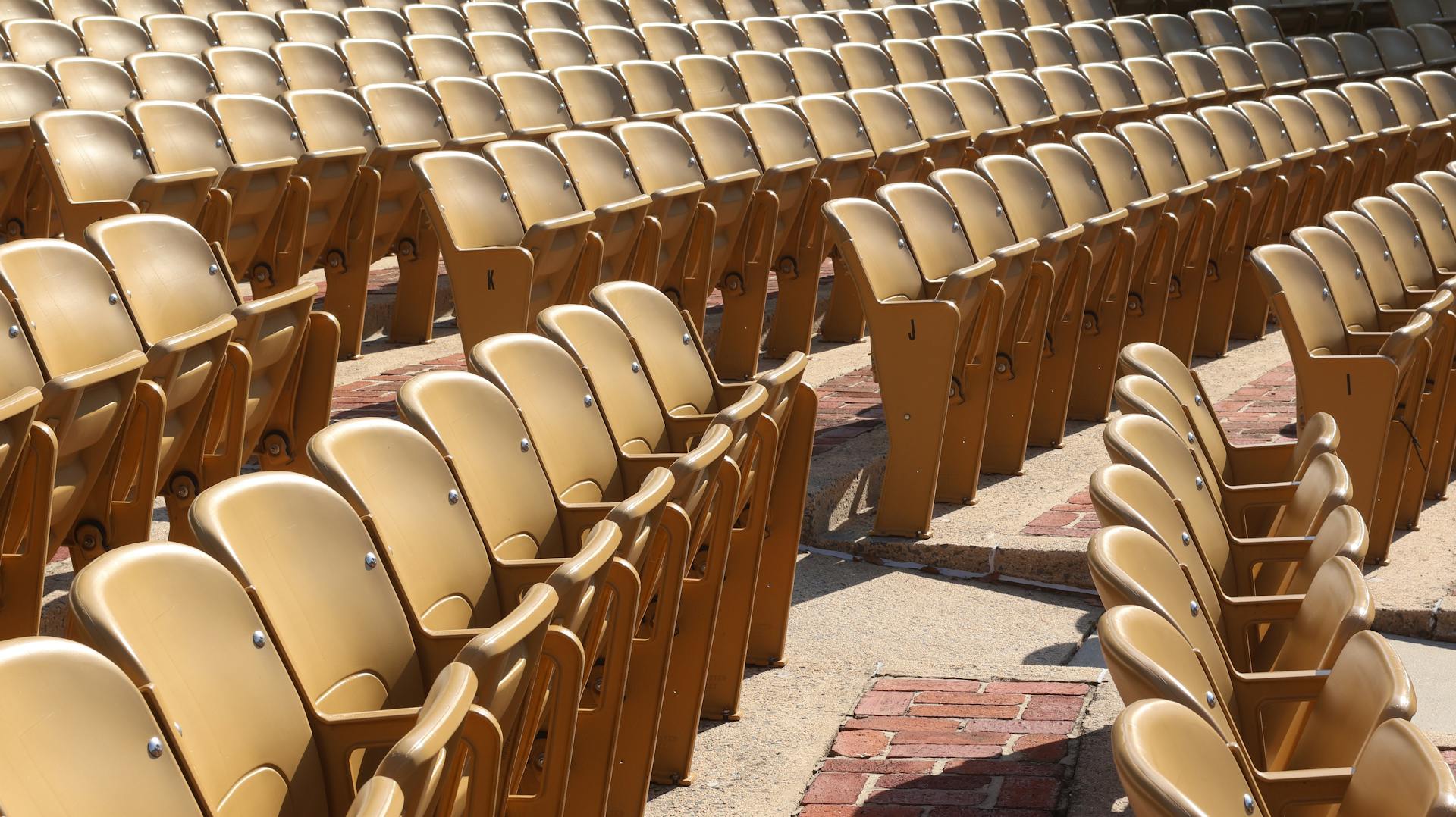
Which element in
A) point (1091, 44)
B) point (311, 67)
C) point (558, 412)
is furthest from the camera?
point (1091, 44)

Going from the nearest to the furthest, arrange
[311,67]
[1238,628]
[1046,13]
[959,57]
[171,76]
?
[1238,628], [171,76], [311,67], [959,57], [1046,13]

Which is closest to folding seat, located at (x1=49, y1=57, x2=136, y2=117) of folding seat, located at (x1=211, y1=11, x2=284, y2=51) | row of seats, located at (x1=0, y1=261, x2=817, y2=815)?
folding seat, located at (x1=211, y1=11, x2=284, y2=51)

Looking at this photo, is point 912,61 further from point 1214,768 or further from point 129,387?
point 1214,768

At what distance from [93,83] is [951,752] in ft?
7.87

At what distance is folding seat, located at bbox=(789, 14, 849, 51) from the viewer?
5152mm

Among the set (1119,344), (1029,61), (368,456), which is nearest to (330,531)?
(368,456)

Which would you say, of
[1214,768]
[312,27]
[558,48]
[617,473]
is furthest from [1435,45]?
[1214,768]

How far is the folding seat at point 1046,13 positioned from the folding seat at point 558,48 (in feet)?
7.07

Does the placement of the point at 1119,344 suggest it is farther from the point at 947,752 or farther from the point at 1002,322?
the point at 947,752

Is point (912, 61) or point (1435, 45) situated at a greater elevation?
point (912, 61)

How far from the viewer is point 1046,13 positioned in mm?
6152

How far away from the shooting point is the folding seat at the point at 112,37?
3797mm

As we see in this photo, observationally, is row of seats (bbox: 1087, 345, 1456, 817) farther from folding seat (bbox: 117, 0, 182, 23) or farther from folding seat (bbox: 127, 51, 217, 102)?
folding seat (bbox: 117, 0, 182, 23)

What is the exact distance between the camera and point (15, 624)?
5.11 feet
